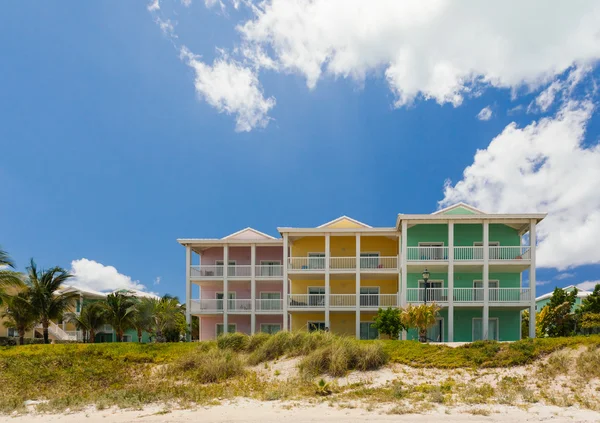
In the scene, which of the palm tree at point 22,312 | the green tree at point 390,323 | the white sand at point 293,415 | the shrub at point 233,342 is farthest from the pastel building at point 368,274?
the white sand at point 293,415

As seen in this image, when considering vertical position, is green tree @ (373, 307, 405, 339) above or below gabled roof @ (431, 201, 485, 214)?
below

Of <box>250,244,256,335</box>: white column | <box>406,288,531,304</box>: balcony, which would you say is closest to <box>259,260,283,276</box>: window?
<box>250,244,256,335</box>: white column

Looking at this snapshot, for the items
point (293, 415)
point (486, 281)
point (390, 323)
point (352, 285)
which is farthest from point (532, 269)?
point (293, 415)

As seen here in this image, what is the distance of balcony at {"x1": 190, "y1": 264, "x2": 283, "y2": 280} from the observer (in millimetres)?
31969

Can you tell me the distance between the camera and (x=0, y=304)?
26531 mm

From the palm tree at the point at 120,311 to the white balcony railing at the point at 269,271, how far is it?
26.8ft

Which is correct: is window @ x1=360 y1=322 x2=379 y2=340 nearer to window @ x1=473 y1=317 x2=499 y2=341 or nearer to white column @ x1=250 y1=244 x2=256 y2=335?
window @ x1=473 y1=317 x2=499 y2=341

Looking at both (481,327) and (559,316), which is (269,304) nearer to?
(481,327)

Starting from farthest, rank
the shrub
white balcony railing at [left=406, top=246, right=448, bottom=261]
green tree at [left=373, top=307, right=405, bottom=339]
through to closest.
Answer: white balcony railing at [left=406, top=246, right=448, bottom=261], green tree at [left=373, top=307, right=405, bottom=339], the shrub

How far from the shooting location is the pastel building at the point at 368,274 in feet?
90.8

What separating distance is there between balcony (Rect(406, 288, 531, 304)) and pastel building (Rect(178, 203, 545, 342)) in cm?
6

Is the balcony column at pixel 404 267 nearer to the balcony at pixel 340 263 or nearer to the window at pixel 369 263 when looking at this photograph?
the balcony at pixel 340 263

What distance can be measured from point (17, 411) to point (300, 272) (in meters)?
18.4

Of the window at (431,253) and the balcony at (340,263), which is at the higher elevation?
the window at (431,253)
